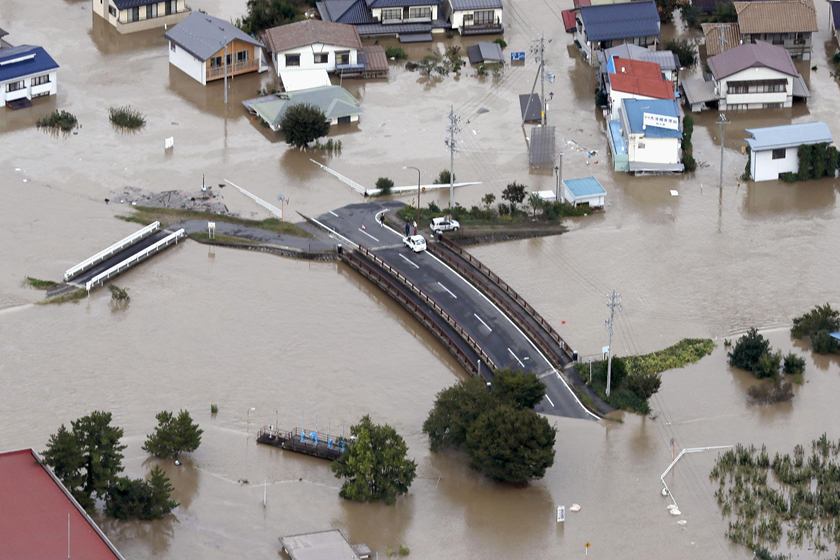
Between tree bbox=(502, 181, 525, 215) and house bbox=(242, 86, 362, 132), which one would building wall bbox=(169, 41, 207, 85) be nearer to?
house bbox=(242, 86, 362, 132)

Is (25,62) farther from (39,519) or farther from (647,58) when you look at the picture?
(39,519)

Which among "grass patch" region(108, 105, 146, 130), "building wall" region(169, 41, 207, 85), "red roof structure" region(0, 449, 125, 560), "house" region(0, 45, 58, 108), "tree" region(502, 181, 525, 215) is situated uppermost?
"building wall" region(169, 41, 207, 85)

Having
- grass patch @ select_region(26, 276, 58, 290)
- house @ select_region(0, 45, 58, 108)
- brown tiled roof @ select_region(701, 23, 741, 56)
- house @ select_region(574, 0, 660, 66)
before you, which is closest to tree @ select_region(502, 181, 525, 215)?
house @ select_region(574, 0, 660, 66)

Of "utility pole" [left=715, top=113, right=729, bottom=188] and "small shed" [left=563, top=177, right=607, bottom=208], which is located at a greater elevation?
"utility pole" [left=715, top=113, right=729, bottom=188]

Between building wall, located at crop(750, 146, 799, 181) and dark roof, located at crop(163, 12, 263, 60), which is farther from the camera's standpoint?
dark roof, located at crop(163, 12, 263, 60)

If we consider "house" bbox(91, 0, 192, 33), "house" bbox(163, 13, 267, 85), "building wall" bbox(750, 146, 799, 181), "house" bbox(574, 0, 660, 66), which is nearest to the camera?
"building wall" bbox(750, 146, 799, 181)

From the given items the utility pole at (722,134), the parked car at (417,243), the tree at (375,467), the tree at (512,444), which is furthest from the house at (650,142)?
the tree at (375,467)

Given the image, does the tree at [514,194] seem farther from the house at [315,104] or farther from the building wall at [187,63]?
the building wall at [187,63]
